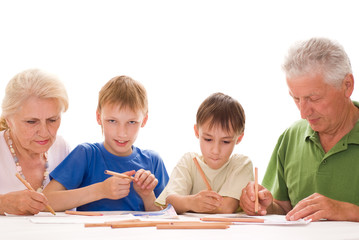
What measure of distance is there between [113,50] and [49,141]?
3.74 ft

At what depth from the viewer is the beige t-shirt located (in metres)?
2.05

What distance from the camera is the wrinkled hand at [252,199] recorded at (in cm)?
191

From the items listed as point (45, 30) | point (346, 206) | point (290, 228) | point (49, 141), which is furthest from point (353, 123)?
point (45, 30)

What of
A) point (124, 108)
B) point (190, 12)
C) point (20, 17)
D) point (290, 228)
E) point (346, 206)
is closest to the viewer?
point (290, 228)

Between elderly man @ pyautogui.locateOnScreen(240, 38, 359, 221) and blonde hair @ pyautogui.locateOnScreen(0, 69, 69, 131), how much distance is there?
0.96 meters

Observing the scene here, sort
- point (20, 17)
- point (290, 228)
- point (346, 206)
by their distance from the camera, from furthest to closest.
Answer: point (20, 17) < point (346, 206) < point (290, 228)

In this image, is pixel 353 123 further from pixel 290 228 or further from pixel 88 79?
pixel 88 79

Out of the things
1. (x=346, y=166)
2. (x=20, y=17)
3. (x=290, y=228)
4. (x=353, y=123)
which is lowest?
(x=290, y=228)

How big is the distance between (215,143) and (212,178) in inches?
7.3

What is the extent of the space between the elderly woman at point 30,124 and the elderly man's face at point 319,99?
1.06 m

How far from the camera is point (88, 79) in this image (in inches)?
122

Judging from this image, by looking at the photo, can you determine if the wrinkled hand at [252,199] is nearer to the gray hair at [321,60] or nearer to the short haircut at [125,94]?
the gray hair at [321,60]

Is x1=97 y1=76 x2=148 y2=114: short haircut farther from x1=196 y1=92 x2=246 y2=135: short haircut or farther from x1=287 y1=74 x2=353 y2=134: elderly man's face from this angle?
x1=287 y1=74 x2=353 y2=134: elderly man's face

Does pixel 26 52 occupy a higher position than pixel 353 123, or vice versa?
pixel 26 52
